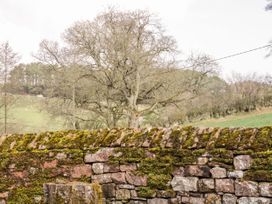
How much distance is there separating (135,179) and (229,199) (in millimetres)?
1323

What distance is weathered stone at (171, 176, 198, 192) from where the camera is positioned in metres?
5.33

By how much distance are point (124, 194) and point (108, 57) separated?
21.8m

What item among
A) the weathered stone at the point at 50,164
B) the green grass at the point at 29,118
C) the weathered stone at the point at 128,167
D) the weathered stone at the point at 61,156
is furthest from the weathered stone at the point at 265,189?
the green grass at the point at 29,118

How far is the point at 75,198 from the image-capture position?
291 cm

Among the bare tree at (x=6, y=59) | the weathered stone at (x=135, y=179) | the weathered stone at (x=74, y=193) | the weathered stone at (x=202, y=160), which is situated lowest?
the weathered stone at (x=135, y=179)

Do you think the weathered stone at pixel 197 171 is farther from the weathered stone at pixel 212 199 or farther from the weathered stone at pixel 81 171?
the weathered stone at pixel 81 171

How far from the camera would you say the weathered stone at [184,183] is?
210 inches

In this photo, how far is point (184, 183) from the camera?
5.40 metres

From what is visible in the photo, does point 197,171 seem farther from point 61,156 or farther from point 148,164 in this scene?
point 61,156

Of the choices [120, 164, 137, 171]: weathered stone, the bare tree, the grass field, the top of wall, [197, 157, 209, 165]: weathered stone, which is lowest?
[120, 164, 137, 171]: weathered stone

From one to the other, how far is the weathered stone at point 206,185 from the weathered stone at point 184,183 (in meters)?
0.07

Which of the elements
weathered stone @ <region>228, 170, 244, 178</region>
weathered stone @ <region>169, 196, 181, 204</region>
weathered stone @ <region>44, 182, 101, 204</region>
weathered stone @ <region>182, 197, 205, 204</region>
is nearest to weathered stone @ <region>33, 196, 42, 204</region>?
weathered stone @ <region>169, 196, 181, 204</region>

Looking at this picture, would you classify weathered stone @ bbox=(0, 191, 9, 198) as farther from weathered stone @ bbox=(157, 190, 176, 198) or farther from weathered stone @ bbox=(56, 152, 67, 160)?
weathered stone @ bbox=(157, 190, 176, 198)

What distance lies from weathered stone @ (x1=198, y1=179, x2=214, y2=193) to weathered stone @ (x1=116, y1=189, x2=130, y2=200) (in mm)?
1065
